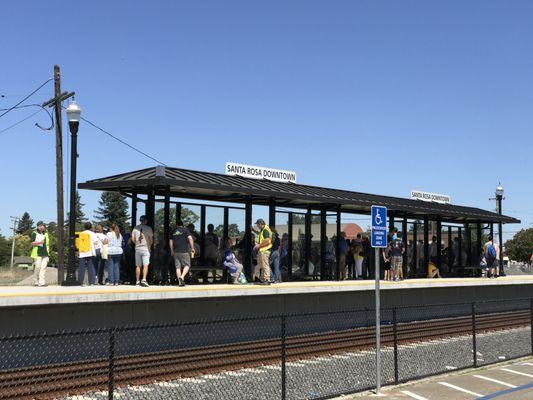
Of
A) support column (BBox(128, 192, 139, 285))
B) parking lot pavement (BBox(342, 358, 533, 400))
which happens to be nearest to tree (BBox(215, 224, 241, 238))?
support column (BBox(128, 192, 139, 285))

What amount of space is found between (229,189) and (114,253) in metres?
3.09

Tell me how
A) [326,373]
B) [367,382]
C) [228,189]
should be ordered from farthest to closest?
[228,189] < [326,373] < [367,382]

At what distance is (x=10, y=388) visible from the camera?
8625mm

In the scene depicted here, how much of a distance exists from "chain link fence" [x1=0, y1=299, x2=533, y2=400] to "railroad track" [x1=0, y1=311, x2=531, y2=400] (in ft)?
0.07

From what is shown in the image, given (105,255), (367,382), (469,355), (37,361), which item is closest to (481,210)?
(469,355)

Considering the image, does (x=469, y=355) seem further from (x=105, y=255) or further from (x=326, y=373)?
(x=105, y=255)

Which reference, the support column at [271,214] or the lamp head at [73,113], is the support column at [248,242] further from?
the lamp head at [73,113]

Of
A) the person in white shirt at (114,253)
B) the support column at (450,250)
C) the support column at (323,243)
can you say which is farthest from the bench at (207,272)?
the support column at (450,250)

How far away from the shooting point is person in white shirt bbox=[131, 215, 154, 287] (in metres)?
15.1

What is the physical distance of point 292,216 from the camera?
1994 centimetres

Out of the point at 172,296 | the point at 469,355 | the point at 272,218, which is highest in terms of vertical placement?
the point at 272,218

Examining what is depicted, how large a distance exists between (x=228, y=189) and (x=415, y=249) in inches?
444

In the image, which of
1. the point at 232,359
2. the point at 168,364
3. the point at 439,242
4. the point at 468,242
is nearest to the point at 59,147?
the point at 439,242

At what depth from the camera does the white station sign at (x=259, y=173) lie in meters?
18.7
